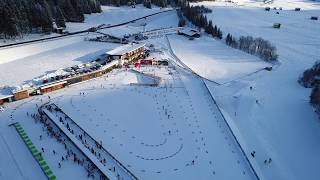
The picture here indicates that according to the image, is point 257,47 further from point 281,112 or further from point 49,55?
point 49,55

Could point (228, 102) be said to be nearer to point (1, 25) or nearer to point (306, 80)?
point (306, 80)

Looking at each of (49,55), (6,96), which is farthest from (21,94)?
(49,55)

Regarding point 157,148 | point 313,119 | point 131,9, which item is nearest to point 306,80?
point 313,119

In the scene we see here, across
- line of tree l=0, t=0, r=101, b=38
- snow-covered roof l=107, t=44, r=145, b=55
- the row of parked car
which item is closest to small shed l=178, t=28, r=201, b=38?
snow-covered roof l=107, t=44, r=145, b=55

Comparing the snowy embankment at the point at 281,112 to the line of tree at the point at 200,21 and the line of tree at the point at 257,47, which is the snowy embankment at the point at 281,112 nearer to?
the line of tree at the point at 257,47

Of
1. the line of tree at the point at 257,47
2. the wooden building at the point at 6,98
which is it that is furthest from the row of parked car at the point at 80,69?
the line of tree at the point at 257,47

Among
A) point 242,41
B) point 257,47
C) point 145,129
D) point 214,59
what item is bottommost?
point 145,129

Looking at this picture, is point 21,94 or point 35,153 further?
point 21,94

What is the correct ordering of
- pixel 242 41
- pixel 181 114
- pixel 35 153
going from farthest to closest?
pixel 242 41
pixel 181 114
pixel 35 153
